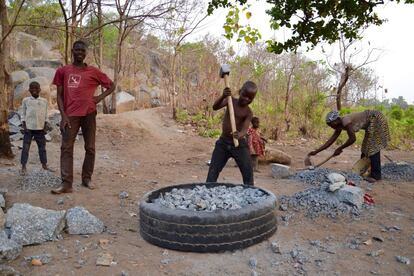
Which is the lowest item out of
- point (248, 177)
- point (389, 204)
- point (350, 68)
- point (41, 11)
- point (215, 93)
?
point (389, 204)

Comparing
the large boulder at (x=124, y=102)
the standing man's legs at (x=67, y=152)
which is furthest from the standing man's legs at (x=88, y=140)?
the large boulder at (x=124, y=102)

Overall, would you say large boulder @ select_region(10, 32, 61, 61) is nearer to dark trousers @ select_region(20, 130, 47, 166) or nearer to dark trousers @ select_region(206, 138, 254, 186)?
dark trousers @ select_region(20, 130, 47, 166)

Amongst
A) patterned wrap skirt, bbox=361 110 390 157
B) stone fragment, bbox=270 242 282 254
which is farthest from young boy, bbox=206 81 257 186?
patterned wrap skirt, bbox=361 110 390 157

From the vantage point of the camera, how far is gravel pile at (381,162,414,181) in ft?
21.3

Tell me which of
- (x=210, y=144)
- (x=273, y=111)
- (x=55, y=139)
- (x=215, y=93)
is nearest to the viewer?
(x=55, y=139)

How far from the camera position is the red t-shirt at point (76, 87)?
187 inches

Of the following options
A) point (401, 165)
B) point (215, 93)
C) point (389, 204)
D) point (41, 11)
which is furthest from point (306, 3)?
point (41, 11)

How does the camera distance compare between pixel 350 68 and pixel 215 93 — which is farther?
pixel 215 93

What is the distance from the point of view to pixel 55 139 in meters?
8.66

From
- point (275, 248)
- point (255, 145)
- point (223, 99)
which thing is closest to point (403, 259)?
point (275, 248)

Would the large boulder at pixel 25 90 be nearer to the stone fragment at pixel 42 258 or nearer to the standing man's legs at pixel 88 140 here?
the standing man's legs at pixel 88 140

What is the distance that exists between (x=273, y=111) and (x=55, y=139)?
5872 mm

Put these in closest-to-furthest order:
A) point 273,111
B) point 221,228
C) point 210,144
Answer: point 221,228 < point 210,144 < point 273,111

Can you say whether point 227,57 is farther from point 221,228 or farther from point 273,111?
point 221,228
